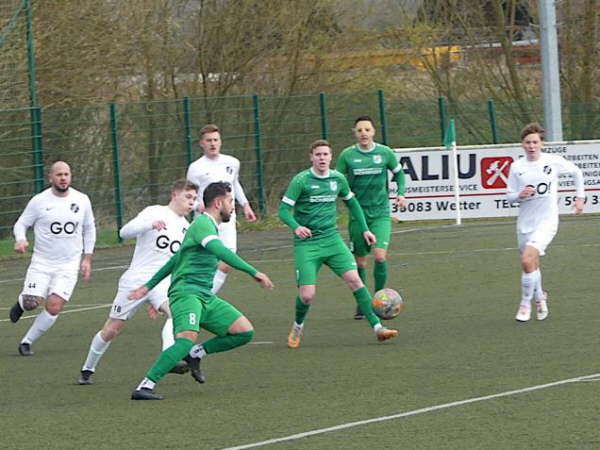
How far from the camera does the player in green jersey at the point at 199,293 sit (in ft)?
35.0

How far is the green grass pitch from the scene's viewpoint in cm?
923

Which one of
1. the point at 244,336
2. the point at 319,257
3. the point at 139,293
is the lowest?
the point at 244,336

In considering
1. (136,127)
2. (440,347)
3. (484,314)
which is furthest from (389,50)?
(440,347)

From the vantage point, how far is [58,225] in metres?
14.1

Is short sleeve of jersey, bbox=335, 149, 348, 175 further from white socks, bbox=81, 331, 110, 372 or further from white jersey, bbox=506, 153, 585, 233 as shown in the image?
white socks, bbox=81, 331, 110, 372

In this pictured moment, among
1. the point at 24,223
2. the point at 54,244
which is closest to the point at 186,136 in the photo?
the point at 24,223

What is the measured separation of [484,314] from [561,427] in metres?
5.98

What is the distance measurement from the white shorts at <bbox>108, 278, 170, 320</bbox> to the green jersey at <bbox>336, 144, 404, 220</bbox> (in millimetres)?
3277

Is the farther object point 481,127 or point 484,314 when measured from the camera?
point 481,127

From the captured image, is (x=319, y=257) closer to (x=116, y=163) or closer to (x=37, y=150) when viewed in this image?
(x=37, y=150)

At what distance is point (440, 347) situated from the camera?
12.9 meters

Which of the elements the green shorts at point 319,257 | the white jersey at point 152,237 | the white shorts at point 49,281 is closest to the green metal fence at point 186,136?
the white shorts at point 49,281

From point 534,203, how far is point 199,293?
4.65m

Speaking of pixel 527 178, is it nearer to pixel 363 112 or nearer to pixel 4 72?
pixel 4 72
